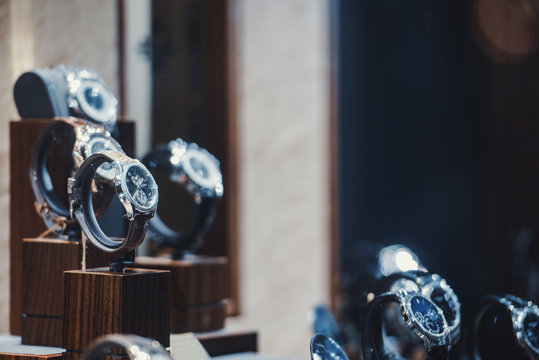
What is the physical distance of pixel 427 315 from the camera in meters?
1.82

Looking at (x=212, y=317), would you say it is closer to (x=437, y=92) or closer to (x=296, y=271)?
(x=296, y=271)

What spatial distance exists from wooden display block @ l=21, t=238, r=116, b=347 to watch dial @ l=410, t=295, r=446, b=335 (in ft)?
2.55

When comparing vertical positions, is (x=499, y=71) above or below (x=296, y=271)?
above

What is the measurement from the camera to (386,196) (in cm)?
512

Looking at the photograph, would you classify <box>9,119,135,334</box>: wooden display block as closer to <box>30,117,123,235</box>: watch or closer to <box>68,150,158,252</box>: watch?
<box>30,117,123,235</box>: watch

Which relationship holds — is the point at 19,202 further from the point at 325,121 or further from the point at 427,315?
the point at 325,121

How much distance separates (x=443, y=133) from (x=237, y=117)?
A: 2.19 meters

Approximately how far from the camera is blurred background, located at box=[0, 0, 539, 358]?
2.97 metres

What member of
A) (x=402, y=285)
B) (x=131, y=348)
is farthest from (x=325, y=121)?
(x=131, y=348)

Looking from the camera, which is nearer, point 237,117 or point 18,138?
point 18,138

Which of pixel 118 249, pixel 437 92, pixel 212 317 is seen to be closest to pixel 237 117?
pixel 212 317

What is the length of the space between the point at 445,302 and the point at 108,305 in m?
0.83

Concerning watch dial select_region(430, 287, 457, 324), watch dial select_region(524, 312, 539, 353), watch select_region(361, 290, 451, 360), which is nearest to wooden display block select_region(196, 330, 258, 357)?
watch select_region(361, 290, 451, 360)

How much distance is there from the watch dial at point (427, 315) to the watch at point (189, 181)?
79 centimetres
